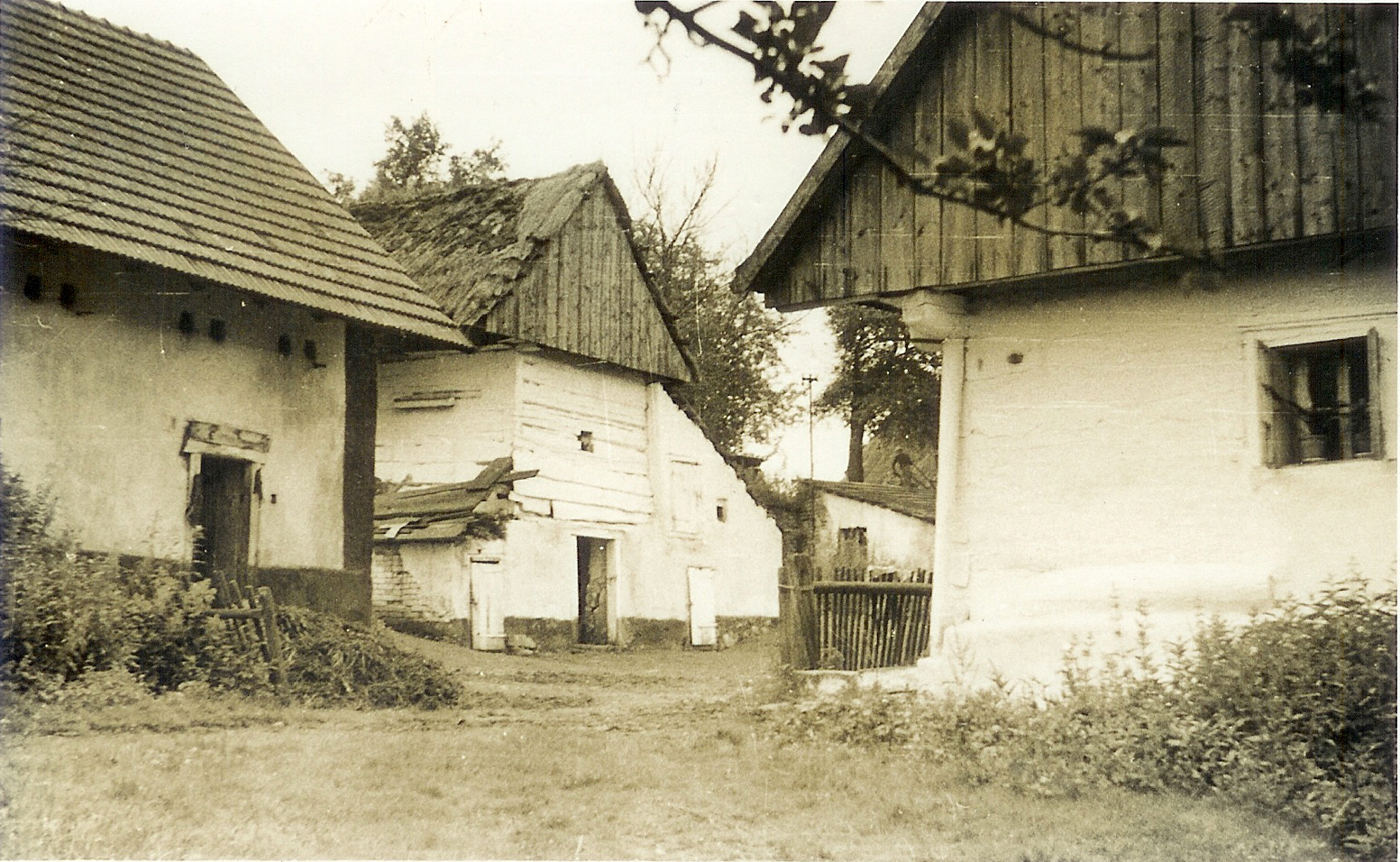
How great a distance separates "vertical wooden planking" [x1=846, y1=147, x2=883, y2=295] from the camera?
9.06 m

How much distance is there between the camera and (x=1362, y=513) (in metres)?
7.46

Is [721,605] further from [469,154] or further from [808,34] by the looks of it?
[808,34]

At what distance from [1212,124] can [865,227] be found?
233 centimetres

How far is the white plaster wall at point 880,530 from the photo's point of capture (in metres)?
20.0

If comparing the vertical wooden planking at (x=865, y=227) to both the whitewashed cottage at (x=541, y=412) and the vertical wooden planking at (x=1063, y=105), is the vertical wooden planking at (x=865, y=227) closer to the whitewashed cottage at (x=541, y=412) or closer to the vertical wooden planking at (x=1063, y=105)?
the vertical wooden planking at (x=1063, y=105)

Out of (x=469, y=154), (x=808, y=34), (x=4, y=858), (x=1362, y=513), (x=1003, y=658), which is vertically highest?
(x=469, y=154)

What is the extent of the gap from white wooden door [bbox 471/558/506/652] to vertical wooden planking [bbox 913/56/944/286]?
26.7 feet

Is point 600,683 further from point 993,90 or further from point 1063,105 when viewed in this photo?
point 1063,105

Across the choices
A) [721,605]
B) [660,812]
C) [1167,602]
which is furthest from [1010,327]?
[721,605]

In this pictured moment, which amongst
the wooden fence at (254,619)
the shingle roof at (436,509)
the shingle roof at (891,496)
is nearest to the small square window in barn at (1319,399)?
the wooden fence at (254,619)

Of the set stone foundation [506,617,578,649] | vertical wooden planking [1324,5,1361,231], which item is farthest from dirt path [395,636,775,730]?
vertical wooden planking [1324,5,1361,231]

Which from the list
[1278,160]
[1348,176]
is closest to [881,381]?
[1278,160]

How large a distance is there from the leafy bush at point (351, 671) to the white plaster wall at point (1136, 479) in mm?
4221

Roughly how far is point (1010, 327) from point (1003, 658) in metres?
2.22
